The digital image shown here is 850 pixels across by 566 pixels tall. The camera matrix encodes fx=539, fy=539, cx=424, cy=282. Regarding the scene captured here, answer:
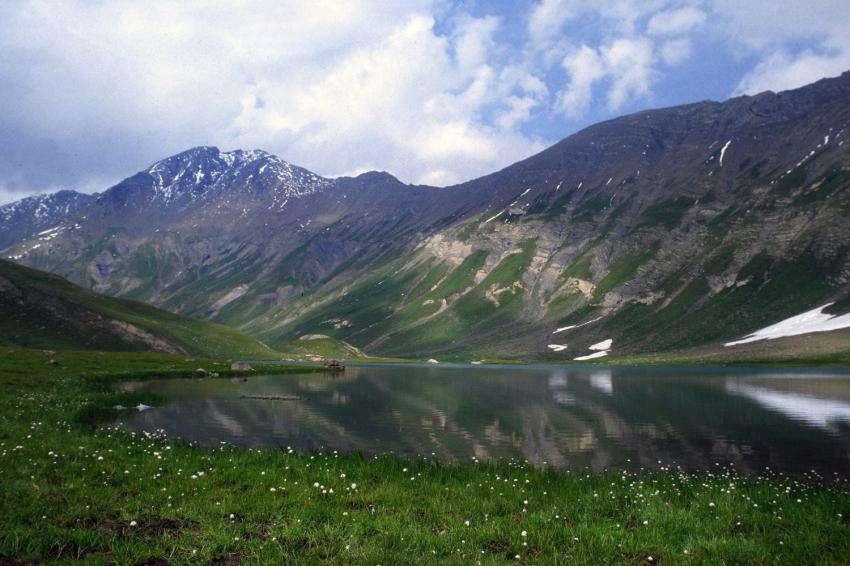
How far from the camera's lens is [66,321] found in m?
154

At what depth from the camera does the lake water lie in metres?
33.5

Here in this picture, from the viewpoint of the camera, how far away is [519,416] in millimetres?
53688

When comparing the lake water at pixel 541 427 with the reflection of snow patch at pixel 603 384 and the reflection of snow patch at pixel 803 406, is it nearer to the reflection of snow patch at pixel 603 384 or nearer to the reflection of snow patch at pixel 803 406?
the reflection of snow patch at pixel 803 406

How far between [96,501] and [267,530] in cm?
530

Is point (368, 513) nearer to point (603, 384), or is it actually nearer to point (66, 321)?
point (603, 384)

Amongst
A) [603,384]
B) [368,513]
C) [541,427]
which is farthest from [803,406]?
[368,513]

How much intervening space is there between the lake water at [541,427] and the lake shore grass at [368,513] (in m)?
10.2

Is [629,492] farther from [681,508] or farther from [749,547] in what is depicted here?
[749,547]

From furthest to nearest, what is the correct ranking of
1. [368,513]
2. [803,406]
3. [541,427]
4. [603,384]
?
[603,384], [803,406], [541,427], [368,513]

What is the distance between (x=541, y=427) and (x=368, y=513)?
34057 millimetres

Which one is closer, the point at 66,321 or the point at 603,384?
the point at 603,384

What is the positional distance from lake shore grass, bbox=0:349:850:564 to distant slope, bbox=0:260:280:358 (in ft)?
474

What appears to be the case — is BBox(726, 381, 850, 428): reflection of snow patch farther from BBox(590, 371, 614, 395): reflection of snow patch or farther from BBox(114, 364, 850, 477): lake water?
BBox(590, 371, 614, 395): reflection of snow patch

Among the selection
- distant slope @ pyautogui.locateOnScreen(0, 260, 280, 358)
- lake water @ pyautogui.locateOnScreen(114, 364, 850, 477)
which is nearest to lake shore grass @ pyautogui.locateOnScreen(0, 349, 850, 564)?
lake water @ pyautogui.locateOnScreen(114, 364, 850, 477)
